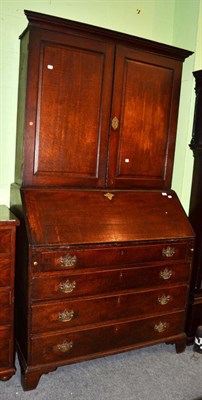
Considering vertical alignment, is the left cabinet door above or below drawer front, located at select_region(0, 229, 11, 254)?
above

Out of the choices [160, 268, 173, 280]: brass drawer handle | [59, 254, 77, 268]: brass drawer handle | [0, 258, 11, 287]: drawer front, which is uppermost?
[59, 254, 77, 268]: brass drawer handle

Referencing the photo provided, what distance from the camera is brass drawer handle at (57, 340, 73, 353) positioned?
72.2 inches

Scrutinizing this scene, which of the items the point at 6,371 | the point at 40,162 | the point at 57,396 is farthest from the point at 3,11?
the point at 57,396

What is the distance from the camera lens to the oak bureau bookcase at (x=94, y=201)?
1775 millimetres

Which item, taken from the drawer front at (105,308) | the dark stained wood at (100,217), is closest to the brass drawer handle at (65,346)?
the drawer front at (105,308)

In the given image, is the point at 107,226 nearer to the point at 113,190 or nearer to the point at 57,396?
the point at 113,190

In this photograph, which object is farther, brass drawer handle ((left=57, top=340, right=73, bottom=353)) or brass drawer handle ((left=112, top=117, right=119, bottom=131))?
brass drawer handle ((left=112, top=117, right=119, bottom=131))

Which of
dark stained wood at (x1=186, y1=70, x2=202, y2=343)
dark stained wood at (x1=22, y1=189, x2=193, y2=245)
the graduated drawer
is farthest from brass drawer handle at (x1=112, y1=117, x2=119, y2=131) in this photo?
the graduated drawer

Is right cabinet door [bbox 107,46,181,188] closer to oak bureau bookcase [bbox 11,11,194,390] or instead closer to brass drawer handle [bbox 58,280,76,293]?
oak bureau bookcase [bbox 11,11,194,390]

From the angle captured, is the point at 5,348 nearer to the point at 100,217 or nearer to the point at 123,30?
the point at 100,217

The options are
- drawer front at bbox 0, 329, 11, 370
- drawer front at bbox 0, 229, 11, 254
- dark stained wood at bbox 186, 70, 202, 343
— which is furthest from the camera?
dark stained wood at bbox 186, 70, 202, 343

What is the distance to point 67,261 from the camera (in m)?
1.77

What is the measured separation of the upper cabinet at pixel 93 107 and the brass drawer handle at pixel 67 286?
61 cm

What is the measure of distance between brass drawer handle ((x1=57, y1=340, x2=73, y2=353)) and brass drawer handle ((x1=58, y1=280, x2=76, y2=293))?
32cm
